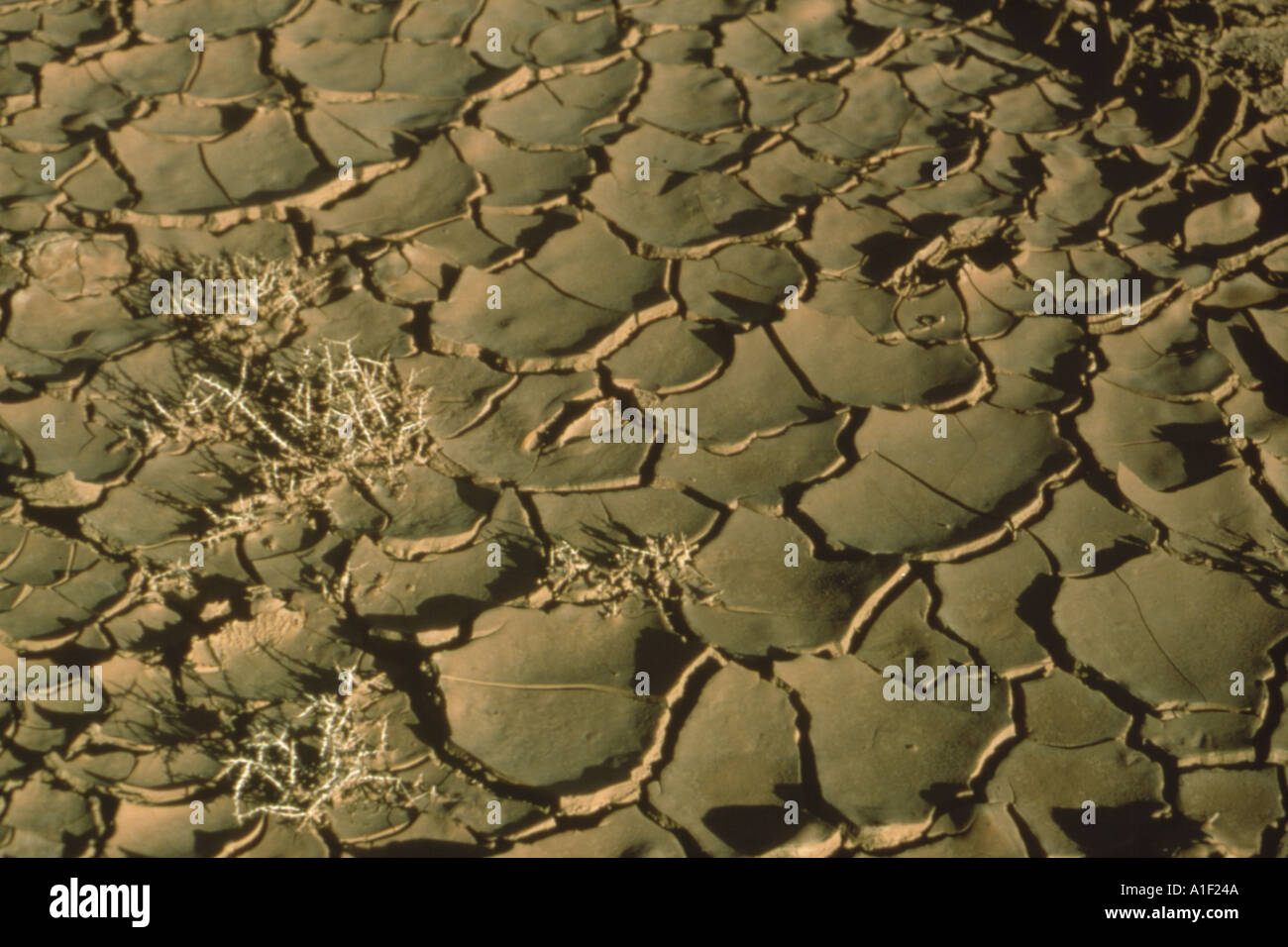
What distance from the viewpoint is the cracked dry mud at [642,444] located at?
2.17 meters

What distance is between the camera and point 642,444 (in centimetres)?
275

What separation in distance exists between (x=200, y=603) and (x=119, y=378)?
2.68 feet

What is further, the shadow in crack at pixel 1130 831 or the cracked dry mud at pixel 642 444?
the cracked dry mud at pixel 642 444

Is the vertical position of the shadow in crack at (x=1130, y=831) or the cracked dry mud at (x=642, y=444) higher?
the cracked dry mud at (x=642, y=444)

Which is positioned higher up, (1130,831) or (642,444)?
(642,444)

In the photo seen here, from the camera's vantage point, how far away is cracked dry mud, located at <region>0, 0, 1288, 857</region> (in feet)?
7.12

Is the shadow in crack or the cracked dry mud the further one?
the cracked dry mud

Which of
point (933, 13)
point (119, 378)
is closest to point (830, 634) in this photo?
point (119, 378)

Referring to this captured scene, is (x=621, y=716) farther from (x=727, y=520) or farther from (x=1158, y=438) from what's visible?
(x=1158, y=438)

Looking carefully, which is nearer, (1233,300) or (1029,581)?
(1029,581)

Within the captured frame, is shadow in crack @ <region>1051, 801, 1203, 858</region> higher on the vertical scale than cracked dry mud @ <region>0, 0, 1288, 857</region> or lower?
lower

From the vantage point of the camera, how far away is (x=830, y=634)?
237 centimetres

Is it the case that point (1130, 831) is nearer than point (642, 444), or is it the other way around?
point (1130, 831)

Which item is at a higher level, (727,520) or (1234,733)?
(727,520)
